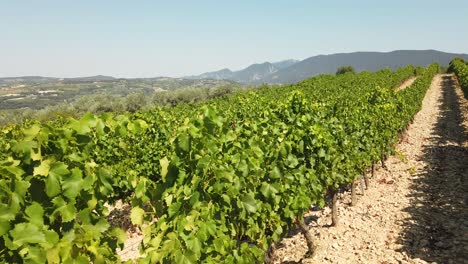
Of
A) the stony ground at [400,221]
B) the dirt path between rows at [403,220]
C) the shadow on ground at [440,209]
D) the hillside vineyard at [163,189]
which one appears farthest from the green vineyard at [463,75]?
the hillside vineyard at [163,189]

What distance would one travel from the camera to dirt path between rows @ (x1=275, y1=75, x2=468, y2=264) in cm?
874

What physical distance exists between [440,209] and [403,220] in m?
1.51

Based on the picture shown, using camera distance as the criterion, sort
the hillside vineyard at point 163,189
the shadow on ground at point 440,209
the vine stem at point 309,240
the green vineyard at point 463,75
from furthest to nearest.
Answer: the green vineyard at point 463,75 → the shadow on ground at point 440,209 → the vine stem at point 309,240 → the hillside vineyard at point 163,189

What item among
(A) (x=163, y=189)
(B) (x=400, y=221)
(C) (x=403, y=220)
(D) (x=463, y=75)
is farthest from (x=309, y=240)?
(D) (x=463, y=75)

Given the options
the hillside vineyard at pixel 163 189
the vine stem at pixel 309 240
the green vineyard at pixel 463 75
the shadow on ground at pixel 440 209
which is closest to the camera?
the hillside vineyard at pixel 163 189

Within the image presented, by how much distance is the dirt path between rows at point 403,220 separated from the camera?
8.74 m

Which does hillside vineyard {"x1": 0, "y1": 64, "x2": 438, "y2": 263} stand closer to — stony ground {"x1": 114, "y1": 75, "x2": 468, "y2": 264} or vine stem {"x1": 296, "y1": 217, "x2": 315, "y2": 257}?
vine stem {"x1": 296, "y1": 217, "x2": 315, "y2": 257}

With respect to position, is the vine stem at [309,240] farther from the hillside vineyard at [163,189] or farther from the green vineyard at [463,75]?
the green vineyard at [463,75]

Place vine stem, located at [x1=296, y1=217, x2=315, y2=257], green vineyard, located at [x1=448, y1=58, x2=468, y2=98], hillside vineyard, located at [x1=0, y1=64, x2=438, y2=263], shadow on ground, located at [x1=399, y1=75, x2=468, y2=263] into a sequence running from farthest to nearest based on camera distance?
green vineyard, located at [x1=448, y1=58, x2=468, y2=98] → shadow on ground, located at [x1=399, y1=75, x2=468, y2=263] → vine stem, located at [x1=296, y1=217, x2=315, y2=257] → hillside vineyard, located at [x1=0, y1=64, x2=438, y2=263]

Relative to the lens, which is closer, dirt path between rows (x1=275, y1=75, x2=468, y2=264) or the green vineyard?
dirt path between rows (x1=275, y1=75, x2=468, y2=264)

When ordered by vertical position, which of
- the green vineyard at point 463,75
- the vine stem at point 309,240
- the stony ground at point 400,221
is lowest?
the stony ground at point 400,221

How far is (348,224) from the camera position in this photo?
10664 millimetres

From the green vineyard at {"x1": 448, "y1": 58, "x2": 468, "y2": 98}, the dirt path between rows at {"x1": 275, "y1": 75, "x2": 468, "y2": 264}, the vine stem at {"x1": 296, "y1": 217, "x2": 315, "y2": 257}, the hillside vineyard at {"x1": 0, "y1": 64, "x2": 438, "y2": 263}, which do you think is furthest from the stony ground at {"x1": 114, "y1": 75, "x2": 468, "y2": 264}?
the green vineyard at {"x1": 448, "y1": 58, "x2": 468, "y2": 98}

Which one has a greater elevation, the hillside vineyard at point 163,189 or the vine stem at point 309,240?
the hillside vineyard at point 163,189
